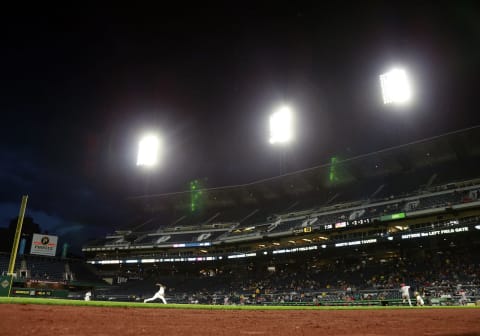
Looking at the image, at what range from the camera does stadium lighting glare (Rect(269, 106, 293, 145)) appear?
122 feet

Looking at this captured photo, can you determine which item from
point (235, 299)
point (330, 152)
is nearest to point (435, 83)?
point (330, 152)

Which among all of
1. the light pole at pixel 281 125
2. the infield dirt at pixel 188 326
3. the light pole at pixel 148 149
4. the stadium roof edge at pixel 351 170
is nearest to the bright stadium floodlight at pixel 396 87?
the light pole at pixel 281 125

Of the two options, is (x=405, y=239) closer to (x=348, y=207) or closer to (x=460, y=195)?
(x=460, y=195)

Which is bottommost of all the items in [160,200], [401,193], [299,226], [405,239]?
[405,239]

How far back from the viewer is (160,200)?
67.9 m

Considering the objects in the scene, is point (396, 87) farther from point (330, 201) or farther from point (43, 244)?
point (43, 244)

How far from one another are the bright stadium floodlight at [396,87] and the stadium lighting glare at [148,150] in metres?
27.6

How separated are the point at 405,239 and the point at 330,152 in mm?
15968

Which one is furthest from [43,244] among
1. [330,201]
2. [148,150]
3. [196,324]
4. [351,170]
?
[196,324]

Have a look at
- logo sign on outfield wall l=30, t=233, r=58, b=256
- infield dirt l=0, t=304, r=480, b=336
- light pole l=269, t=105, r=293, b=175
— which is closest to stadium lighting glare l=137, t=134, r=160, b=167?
light pole l=269, t=105, r=293, b=175

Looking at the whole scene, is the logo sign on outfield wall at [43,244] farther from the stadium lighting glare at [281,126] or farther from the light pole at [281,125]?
the stadium lighting glare at [281,126]

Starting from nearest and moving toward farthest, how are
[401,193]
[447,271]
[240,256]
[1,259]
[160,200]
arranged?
[447,271] < [401,193] < [240,256] < [1,259] < [160,200]

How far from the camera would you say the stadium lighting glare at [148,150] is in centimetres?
4516

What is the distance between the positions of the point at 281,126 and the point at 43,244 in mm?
44989
